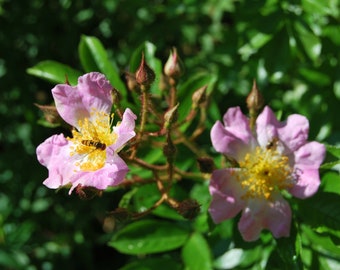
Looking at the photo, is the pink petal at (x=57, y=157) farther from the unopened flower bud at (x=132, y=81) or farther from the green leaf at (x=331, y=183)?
the green leaf at (x=331, y=183)

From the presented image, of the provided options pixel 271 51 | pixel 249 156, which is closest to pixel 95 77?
pixel 249 156

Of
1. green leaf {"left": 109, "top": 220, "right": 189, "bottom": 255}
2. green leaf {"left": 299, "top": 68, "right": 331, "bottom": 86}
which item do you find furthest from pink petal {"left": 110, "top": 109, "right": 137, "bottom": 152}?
green leaf {"left": 299, "top": 68, "right": 331, "bottom": 86}

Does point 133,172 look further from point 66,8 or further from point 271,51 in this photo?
point 66,8

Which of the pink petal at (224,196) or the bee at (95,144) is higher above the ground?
the bee at (95,144)

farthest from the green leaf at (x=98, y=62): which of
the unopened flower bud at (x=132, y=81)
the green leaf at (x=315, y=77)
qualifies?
the green leaf at (x=315, y=77)

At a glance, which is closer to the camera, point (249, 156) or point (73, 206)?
point (249, 156)

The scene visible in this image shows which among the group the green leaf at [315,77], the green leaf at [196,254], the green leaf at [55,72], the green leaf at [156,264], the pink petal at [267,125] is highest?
the green leaf at [55,72]

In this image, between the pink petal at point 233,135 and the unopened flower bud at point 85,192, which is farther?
the pink petal at point 233,135

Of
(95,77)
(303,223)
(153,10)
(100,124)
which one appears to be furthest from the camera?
(153,10)
